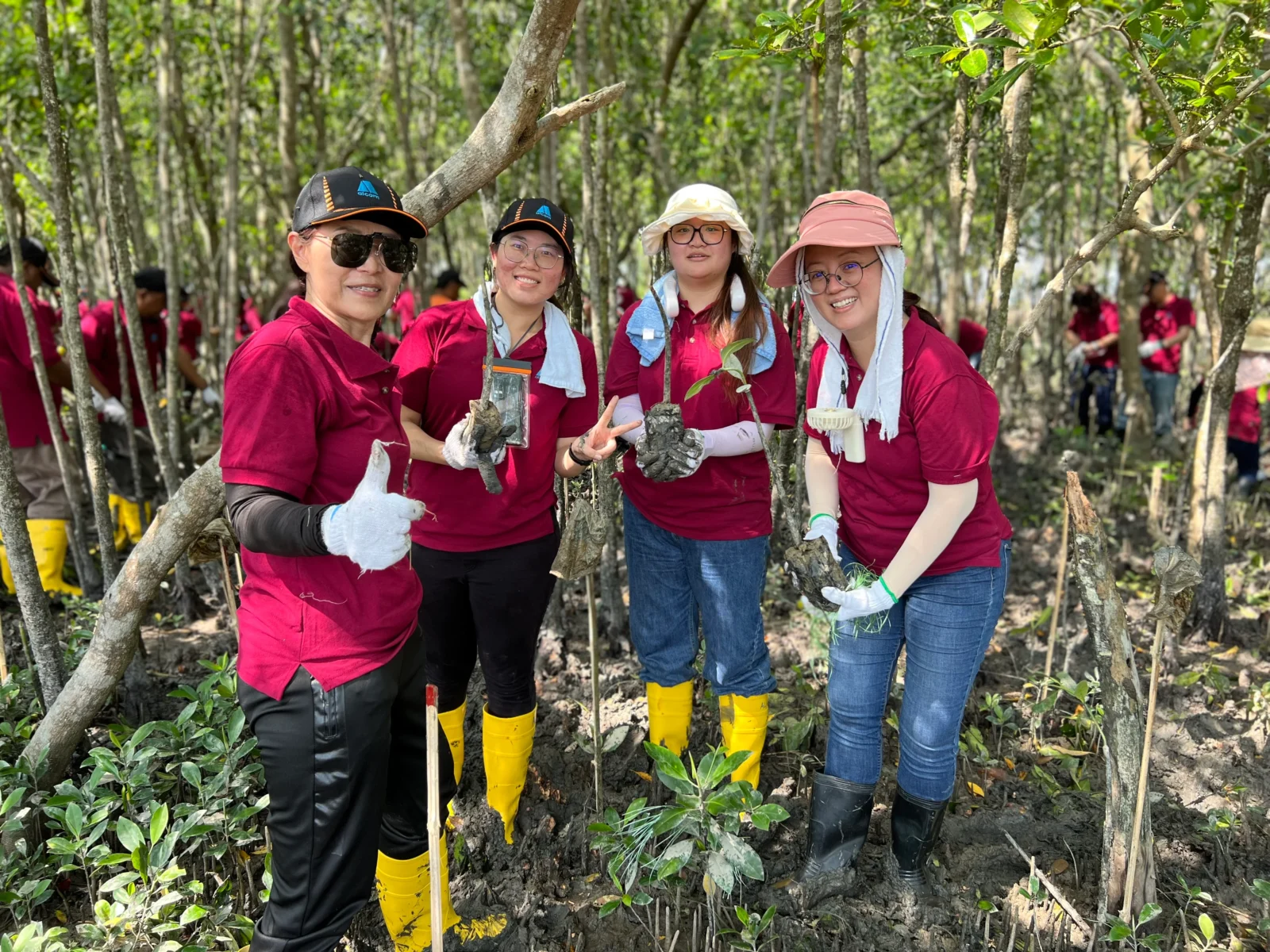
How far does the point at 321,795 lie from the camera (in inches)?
64.0

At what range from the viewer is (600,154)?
356 centimetres

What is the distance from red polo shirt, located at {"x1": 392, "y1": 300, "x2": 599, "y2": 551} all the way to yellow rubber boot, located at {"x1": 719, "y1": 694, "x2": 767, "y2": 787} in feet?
2.69

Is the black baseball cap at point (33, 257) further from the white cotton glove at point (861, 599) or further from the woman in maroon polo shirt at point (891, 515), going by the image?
the white cotton glove at point (861, 599)

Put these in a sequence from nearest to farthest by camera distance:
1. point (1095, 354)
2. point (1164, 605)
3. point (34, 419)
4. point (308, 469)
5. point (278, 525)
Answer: point (278, 525) < point (308, 469) < point (1164, 605) < point (34, 419) < point (1095, 354)

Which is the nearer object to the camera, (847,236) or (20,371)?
(847,236)

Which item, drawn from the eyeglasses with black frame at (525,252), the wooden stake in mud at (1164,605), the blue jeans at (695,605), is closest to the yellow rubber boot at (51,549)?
the blue jeans at (695,605)

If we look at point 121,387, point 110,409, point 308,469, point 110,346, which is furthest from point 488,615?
point 110,346

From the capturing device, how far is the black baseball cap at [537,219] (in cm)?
217

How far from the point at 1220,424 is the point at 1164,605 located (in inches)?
86.2

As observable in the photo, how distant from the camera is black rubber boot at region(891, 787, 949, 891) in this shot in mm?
2170

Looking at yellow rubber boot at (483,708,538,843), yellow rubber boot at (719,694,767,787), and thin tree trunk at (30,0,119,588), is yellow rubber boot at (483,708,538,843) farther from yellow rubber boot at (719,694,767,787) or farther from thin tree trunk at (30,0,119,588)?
thin tree trunk at (30,0,119,588)

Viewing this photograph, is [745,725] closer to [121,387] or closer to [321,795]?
[321,795]

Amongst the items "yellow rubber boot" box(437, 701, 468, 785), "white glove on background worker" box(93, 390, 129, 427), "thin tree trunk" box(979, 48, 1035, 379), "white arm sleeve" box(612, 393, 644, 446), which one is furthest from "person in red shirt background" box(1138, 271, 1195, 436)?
"white glove on background worker" box(93, 390, 129, 427)

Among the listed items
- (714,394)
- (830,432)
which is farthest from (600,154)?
(830,432)
